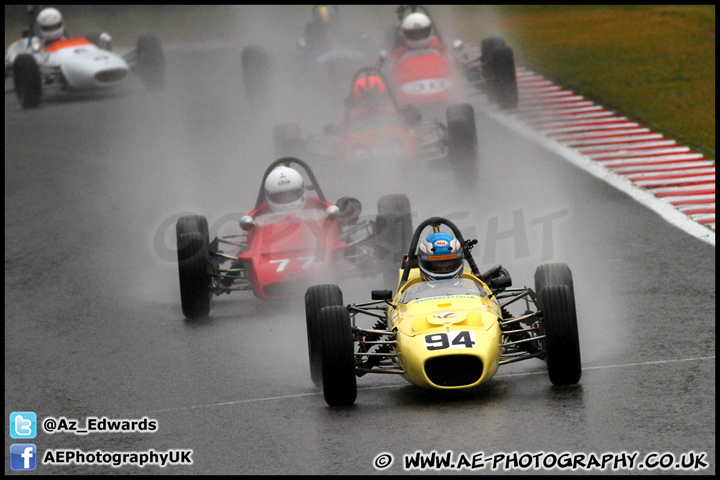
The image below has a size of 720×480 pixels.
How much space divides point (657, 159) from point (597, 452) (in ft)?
35.5

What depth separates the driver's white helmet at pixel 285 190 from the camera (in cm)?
1302

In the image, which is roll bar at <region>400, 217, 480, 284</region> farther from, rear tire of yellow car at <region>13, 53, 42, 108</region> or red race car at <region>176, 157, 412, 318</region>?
rear tire of yellow car at <region>13, 53, 42, 108</region>

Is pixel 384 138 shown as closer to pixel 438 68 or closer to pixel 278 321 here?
pixel 438 68

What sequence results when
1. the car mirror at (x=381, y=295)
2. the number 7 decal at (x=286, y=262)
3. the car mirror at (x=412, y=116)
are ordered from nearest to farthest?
the car mirror at (x=381, y=295) → the number 7 decal at (x=286, y=262) → the car mirror at (x=412, y=116)

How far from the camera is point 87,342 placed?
11.9m

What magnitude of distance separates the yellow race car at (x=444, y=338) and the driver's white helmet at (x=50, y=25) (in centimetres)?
1709

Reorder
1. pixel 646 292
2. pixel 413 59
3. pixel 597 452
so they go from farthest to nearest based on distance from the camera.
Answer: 1. pixel 413 59
2. pixel 646 292
3. pixel 597 452

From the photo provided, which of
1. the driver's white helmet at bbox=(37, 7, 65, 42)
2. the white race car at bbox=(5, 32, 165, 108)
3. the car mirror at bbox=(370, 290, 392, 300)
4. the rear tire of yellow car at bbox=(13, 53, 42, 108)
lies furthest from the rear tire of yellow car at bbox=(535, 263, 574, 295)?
the driver's white helmet at bbox=(37, 7, 65, 42)

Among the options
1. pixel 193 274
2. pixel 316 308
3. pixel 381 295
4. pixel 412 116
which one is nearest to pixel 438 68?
pixel 412 116

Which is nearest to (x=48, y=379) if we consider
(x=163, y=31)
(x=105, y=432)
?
(x=105, y=432)

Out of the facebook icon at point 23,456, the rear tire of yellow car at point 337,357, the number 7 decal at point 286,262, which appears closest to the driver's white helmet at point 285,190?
the number 7 decal at point 286,262

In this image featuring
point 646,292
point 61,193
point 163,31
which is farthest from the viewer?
point 163,31

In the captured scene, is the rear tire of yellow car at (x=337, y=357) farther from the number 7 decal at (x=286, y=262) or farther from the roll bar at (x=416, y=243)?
the number 7 decal at (x=286, y=262)

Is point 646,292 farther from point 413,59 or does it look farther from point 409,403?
point 413,59
